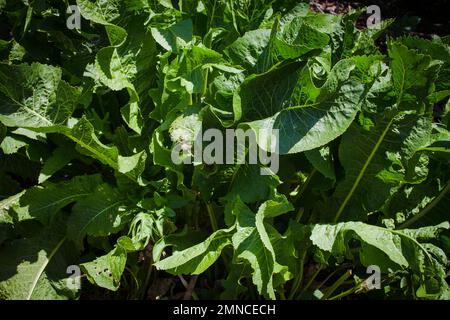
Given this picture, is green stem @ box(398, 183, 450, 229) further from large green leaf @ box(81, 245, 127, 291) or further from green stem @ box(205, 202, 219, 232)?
large green leaf @ box(81, 245, 127, 291)

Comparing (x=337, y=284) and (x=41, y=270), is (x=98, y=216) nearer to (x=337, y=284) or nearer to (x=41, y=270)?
(x=41, y=270)

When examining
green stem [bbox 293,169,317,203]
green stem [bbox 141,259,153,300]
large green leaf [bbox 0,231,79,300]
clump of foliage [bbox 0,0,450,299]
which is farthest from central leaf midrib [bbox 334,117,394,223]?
large green leaf [bbox 0,231,79,300]

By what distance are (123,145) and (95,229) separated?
1.09 feet

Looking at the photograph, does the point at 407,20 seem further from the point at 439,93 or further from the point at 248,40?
the point at 248,40

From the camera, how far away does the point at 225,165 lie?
184cm

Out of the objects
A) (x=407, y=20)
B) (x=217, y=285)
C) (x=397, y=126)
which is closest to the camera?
(x=397, y=126)

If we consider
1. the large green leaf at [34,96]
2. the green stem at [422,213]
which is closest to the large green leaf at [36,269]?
the large green leaf at [34,96]

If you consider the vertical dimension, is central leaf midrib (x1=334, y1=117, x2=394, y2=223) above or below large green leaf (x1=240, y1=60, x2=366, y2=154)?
below

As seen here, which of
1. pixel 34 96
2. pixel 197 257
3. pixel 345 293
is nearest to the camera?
pixel 197 257

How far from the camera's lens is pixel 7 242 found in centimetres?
190

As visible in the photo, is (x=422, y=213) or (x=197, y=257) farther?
(x=422, y=213)

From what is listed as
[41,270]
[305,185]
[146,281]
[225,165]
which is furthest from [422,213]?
[41,270]

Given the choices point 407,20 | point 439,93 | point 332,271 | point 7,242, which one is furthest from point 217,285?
point 407,20

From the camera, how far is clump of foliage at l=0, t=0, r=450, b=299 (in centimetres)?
169
